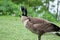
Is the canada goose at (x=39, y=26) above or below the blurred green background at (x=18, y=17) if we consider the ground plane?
above

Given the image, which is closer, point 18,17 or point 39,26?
point 39,26

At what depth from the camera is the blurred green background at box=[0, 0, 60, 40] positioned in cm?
795

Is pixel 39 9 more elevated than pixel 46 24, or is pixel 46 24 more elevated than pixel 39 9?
pixel 46 24

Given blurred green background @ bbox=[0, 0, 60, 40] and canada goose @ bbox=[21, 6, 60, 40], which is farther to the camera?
blurred green background @ bbox=[0, 0, 60, 40]

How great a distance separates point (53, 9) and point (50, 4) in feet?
2.03

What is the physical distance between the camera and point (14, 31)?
871 cm

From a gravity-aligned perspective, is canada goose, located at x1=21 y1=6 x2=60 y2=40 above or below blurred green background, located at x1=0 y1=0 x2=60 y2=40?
above

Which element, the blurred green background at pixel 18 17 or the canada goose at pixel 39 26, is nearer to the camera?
the canada goose at pixel 39 26

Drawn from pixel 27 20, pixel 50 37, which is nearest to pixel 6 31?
pixel 50 37

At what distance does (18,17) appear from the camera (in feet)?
42.2

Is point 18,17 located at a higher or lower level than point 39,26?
lower

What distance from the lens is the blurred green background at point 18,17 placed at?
795cm

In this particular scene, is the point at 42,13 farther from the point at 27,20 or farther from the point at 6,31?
the point at 27,20

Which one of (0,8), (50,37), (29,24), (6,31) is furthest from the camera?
(0,8)
